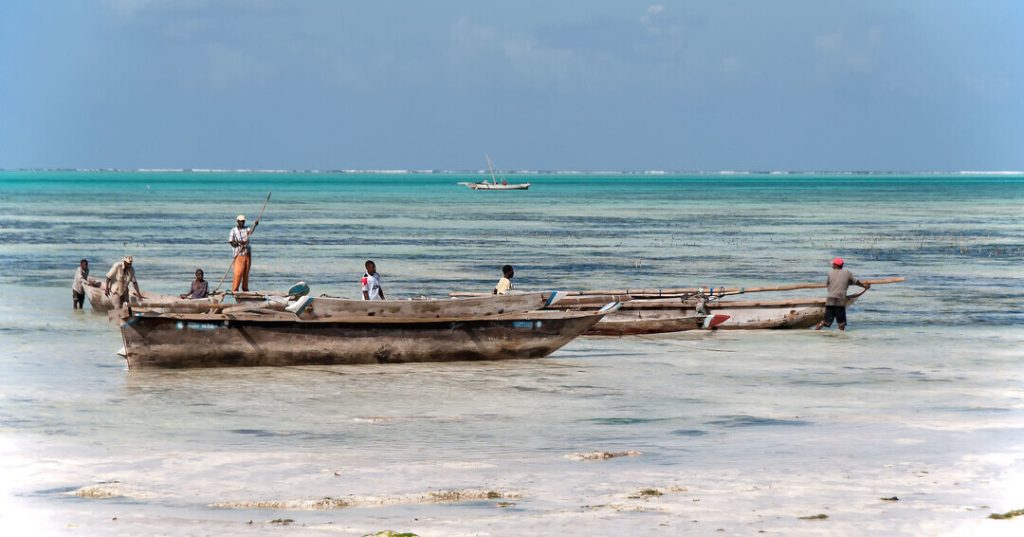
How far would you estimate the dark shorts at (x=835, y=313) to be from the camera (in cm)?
2134

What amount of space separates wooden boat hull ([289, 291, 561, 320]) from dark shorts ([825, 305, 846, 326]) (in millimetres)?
6397

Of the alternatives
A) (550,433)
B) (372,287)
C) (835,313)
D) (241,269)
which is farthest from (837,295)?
(550,433)

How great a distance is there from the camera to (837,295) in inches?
840

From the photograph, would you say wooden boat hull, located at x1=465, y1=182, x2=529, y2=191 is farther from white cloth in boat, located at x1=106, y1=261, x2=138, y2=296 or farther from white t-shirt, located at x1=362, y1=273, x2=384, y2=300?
white t-shirt, located at x1=362, y1=273, x2=384, y2=300

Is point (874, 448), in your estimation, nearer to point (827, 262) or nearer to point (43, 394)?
point (43, 394)

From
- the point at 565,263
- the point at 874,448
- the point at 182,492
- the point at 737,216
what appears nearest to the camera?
the point at 182,492

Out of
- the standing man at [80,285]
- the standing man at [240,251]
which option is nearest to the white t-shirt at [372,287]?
the standing man at [240,251]

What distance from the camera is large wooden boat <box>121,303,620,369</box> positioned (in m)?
16.2

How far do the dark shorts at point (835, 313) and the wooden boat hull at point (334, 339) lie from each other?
18.2ft

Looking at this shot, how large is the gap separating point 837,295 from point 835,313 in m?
0.31

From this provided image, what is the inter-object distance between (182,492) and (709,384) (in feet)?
25.7

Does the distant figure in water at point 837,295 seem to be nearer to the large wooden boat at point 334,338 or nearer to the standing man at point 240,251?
the large wooden boat at point 334,338

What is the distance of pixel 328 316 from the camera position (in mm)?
16594

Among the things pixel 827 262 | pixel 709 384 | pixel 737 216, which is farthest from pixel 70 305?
pixel 737 216
